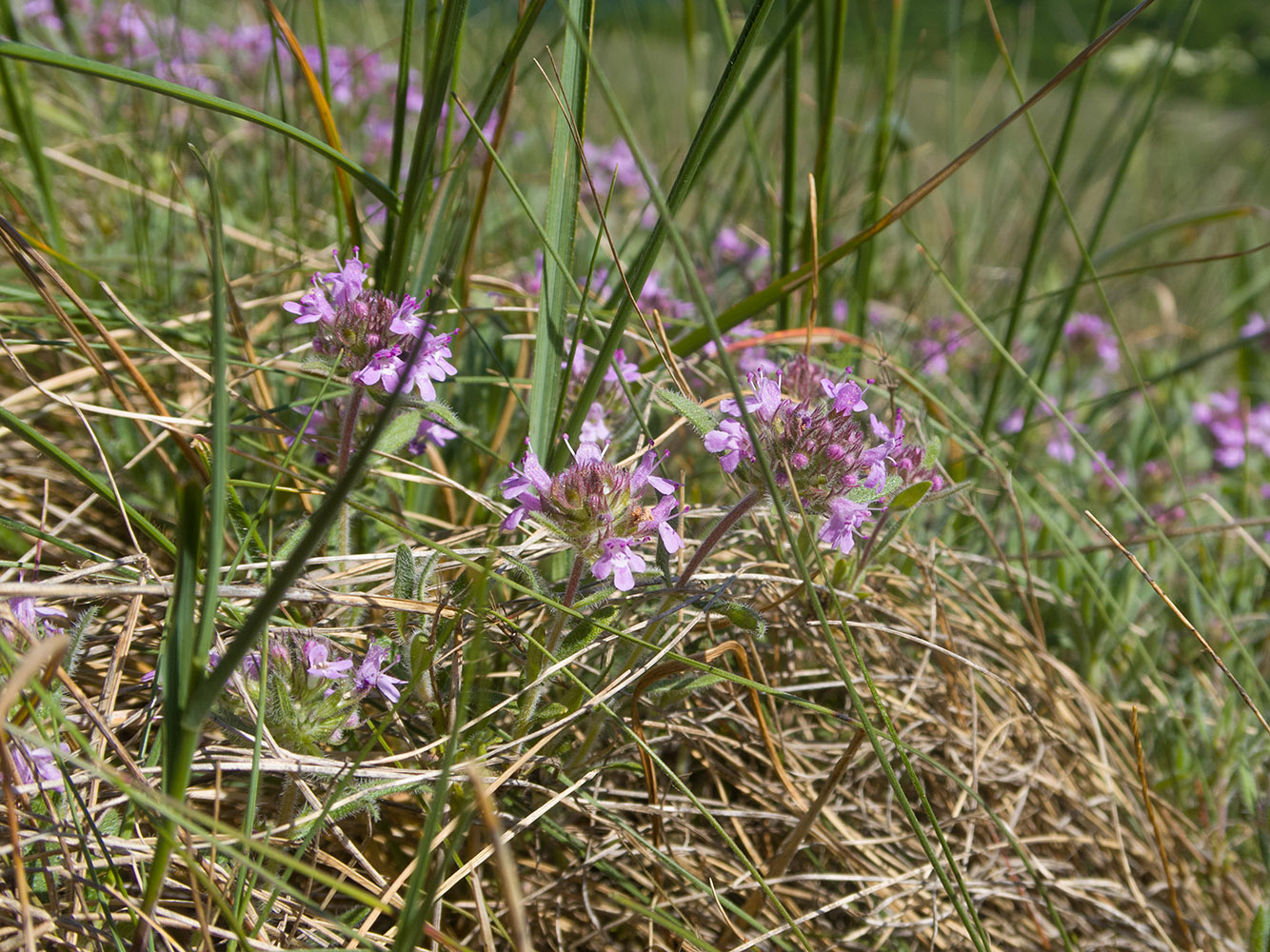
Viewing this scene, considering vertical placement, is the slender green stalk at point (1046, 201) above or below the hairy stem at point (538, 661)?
above

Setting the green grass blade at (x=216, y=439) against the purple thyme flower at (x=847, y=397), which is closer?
the green grass blade at (x=216, y=439)

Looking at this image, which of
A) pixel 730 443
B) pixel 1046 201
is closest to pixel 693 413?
pixel 730 443

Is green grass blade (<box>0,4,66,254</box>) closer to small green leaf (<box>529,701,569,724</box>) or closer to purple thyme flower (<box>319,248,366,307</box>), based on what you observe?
purple thyme flower (<box>319,248,366,307</box>)

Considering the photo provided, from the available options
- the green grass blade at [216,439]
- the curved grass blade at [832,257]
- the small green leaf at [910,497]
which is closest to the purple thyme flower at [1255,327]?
the curved grass blade at [832,257]

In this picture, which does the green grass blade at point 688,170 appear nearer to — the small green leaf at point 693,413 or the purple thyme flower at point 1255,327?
the small green leaf at point 693,413

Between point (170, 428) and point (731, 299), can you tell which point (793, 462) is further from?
point (731, 299)

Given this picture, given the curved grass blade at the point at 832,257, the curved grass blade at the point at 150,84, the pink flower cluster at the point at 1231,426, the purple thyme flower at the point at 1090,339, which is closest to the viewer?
the curved grass blade at the point at 150,84

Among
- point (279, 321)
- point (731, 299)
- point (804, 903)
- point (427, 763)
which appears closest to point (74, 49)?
point (279, 321)
